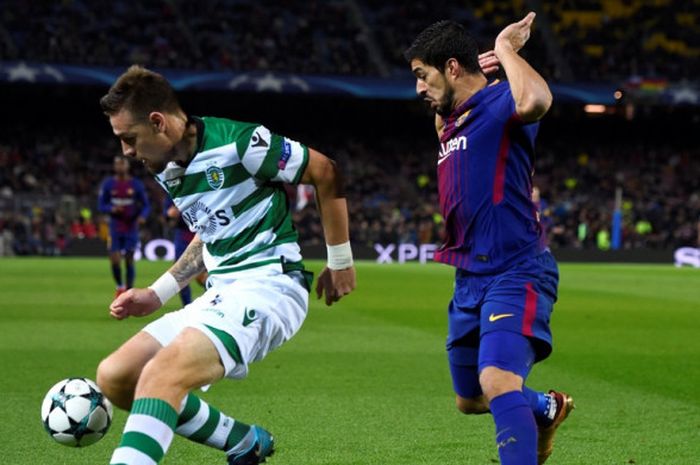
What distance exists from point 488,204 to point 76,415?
7.03ft

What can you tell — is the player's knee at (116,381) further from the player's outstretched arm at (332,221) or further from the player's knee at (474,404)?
the player's knee at (474,404)

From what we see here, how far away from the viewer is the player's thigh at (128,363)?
4484mm

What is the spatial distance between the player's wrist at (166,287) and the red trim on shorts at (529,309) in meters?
1.62

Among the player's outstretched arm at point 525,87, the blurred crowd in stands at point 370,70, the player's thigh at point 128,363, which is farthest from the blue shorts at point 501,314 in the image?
the blurred crowd in stands at point 370,70

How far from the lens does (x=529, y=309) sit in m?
4.74

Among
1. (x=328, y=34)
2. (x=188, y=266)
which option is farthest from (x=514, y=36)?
(x=328, y=34)

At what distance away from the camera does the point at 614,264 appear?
34000mm

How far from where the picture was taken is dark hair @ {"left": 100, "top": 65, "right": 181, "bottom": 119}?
4469 millimetres

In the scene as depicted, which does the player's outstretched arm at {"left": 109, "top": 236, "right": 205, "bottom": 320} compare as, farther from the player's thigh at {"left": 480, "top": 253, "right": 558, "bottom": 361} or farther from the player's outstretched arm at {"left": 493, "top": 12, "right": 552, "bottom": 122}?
the player's outstretched arm at {"left": 493, "top": 12, "right": 552, "bottom": 122}

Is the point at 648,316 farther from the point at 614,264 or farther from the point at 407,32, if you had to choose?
the point at 407,32

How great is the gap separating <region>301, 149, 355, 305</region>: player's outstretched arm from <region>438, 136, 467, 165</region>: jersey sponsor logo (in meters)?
0.60

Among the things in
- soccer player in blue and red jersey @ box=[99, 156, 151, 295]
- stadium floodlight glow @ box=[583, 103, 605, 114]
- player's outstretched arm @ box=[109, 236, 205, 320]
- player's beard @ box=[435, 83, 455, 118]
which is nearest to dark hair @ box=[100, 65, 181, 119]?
player's outstretched arm @ box=[109, 236, 205, 320]

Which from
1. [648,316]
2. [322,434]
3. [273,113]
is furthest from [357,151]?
[322,434]

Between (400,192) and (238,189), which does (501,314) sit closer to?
(238,189)
